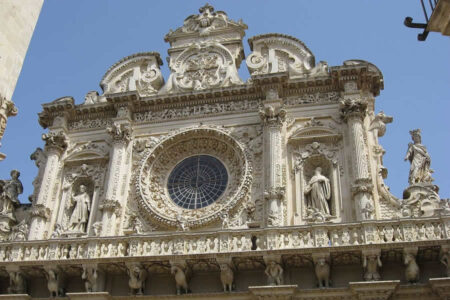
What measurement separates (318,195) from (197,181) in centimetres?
383

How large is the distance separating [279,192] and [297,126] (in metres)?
2.56

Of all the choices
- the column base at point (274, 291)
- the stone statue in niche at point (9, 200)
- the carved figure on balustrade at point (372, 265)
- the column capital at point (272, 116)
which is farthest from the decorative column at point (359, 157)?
the stone statue in niche at point (9, 200)

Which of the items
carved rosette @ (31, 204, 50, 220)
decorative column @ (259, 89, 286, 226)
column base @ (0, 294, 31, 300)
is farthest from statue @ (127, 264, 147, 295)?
carved rosette @ (31, 204, 50, 220)

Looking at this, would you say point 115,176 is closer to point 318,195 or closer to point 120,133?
point 120,133

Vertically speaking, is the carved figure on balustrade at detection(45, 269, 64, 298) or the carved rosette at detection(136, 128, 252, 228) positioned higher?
the carved rosette at detection(136, 128, 252, 228)

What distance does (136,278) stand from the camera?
47.9 feet

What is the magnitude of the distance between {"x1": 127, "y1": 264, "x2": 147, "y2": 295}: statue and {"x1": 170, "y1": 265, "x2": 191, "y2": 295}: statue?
0.79m

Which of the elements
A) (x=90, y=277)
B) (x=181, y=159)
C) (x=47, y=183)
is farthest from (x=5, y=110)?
(x=181, y=159)

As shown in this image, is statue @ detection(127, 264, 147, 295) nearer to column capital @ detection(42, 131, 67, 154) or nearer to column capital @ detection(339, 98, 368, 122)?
column capital @ detection(42, 131, 67, 154)

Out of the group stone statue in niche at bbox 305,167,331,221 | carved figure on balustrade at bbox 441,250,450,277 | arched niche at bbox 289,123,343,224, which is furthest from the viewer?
arched niche at bbox 289,123,343,224

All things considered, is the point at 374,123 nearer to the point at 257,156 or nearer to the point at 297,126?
the point at 297,126

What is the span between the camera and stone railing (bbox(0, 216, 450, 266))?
13.5 meters

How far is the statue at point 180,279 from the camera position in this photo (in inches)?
563

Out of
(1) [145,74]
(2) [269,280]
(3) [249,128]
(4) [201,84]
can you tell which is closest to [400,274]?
(2) [269,280]
